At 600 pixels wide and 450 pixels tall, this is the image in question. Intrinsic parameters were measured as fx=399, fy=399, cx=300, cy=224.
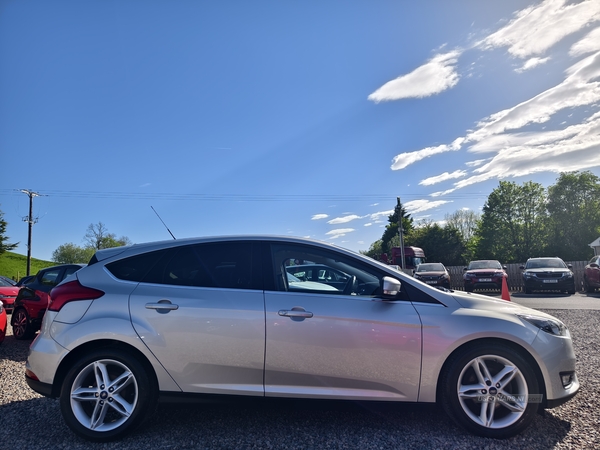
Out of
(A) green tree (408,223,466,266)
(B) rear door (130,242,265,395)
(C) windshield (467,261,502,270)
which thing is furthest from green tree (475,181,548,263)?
(B) rear door (130,242,265,395)

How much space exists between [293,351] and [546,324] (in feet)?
6.94

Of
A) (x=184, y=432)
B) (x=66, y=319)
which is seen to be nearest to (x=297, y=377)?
(x=184, y=432)

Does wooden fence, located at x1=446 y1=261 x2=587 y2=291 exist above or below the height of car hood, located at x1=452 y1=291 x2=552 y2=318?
below

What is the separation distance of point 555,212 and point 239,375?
2268 inches

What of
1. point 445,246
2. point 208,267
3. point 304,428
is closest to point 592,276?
point 304,428

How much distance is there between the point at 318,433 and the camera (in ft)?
10.7

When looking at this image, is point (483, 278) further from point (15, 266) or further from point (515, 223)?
point (15, 266)

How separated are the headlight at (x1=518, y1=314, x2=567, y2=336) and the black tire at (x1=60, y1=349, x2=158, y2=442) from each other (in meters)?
3.14

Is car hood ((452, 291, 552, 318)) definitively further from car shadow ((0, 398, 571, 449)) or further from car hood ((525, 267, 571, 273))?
car hood ((525, 267, 571, 273))

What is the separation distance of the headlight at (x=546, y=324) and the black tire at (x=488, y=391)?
1.00 feet

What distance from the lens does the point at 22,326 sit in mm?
8219

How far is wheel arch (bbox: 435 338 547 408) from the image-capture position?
10.5ft

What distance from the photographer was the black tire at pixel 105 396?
3201 millimetres

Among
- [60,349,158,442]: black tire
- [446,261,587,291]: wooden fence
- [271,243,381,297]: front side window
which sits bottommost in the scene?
[446,261,587,291]: wooden fence
